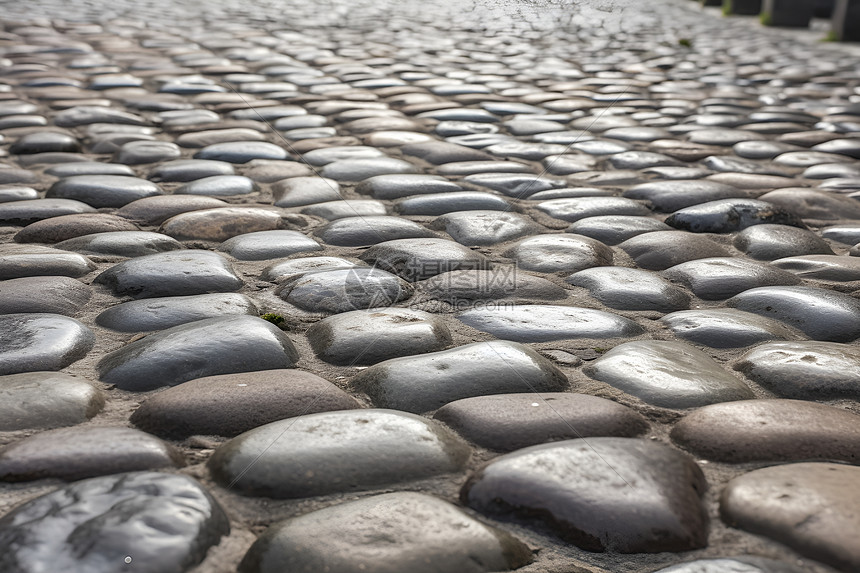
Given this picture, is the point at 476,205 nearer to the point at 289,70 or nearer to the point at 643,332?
the point at 643,332

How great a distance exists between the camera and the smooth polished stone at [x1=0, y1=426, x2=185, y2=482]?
1067mm

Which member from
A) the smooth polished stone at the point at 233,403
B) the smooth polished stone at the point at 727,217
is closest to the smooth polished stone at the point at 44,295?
the smooth polished stone at the point at 233,403

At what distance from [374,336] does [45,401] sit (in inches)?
22.7

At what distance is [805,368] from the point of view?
4.67 ft

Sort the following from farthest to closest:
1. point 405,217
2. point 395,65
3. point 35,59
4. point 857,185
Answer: point 395,65 → point 35,59 → point 857,185 → point 405,217

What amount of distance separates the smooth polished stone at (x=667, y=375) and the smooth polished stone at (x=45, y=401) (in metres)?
0.85

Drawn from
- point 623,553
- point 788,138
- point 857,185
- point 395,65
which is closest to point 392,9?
point 395,65

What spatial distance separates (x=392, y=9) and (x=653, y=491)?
33.5 feet

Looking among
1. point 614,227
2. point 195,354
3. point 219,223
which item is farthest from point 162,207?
point 614,227

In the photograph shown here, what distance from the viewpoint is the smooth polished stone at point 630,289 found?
1786 mm

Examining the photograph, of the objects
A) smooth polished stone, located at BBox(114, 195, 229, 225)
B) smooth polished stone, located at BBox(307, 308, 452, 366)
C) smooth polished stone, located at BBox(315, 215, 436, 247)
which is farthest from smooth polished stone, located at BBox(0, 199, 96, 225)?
smooth polished stone, located at BBox(307, 308, 452, 366)

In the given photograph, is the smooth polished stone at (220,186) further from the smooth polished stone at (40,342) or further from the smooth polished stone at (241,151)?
→ the smooth polished stone at (40,342)

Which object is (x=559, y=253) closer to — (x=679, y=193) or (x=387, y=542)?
(x=679, y=193)

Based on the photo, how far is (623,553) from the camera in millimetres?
972
